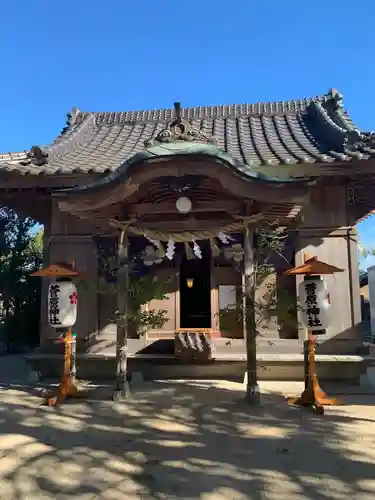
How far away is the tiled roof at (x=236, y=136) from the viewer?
9.22 meters

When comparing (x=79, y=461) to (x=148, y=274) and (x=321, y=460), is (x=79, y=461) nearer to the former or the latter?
(x=321, y=460)

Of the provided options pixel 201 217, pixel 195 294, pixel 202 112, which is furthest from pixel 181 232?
pixel 202 112

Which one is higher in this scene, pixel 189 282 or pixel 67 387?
pixel 189 282

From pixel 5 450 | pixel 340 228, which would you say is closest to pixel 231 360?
pixel 340 228

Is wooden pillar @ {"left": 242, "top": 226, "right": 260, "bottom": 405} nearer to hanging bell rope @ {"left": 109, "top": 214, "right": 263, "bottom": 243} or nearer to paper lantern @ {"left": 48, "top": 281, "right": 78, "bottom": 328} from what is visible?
hanging bell rope @ {"left": 109, "top": 214, "right": 263, "bottom": 243}

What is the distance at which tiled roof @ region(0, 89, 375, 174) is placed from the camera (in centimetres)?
922

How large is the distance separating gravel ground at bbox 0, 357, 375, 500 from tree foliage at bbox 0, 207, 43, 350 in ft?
25.3

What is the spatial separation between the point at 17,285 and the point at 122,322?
28.2 ft

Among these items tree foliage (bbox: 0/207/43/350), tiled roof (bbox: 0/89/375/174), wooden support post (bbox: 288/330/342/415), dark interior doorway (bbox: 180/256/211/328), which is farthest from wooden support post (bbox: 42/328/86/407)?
tree foliage (bbox: 0/207/43/350)

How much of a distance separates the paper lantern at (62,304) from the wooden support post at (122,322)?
0.93 metres

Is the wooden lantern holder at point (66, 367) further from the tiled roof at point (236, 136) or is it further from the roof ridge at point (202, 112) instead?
the roof ridge at point (202, 112)

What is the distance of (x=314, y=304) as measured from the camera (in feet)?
23.4

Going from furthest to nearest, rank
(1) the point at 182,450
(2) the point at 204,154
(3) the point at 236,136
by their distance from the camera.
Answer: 1. (3) the point at 236,136
2. (2) the point at 204,154
3. (1) the point at 182,450

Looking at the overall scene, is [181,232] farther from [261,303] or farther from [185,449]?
[185,449]
